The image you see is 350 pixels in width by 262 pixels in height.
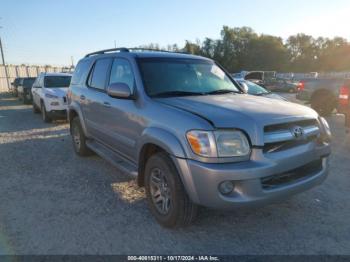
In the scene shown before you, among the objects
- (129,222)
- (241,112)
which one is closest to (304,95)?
(241,112)

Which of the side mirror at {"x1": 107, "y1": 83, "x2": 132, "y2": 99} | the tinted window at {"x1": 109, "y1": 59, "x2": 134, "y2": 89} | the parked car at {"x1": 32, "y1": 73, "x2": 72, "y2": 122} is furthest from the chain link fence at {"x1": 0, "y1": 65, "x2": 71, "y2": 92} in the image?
the side mirror at {"x1": 107, "y1": 83, "x2": 132, "y2": 99}

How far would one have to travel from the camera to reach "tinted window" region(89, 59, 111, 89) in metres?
4.70

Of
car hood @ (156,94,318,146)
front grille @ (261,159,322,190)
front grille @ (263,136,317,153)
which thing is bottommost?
front grille @ (261,159,322,190)

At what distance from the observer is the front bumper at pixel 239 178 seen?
8.71 feet

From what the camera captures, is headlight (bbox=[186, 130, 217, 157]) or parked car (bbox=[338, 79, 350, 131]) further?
parked car (bbox=[338, 79, 350, 131])

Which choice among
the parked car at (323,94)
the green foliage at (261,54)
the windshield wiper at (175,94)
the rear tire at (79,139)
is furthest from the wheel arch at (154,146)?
the green foliage at (261,54)

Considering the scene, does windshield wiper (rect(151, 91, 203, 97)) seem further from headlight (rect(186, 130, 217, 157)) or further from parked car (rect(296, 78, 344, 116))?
parked car (rect(296, 78, 344, 116))

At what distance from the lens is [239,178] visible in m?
2.65

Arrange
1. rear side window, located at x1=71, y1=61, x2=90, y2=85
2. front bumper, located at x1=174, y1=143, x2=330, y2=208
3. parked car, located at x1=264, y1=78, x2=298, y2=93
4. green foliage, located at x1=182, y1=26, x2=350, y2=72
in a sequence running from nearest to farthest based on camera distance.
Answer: front bumper, located at x1=174, y1=143, x2=330, y2=208, rear side window, located at x1=71, y1=61, x2=90, y2=85, parked car, located at x1=264, y1=78, x2=298, y2=93, green foliage, located at x1=182, y1=26, x2=350, y2=72

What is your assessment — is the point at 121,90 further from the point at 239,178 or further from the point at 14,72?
the point at 14,72

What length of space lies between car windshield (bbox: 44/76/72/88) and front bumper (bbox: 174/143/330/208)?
31.5ft

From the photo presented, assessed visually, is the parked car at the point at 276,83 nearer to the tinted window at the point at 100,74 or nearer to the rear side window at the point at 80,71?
the rear side window at the point at 80,71

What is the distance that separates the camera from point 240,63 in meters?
75.1

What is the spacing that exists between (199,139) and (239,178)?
0.50 metres
